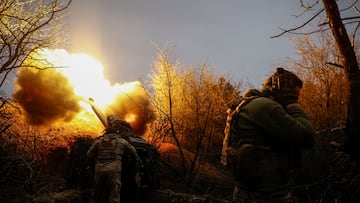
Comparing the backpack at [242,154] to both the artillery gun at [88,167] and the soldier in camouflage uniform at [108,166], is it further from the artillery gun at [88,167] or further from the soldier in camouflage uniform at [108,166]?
the artillery gun at [88,167]

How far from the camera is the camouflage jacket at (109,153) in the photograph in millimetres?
7723

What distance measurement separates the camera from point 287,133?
2.95 meters

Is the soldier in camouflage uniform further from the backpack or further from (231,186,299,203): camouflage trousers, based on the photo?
(231,186,299,203): camouflage trousers

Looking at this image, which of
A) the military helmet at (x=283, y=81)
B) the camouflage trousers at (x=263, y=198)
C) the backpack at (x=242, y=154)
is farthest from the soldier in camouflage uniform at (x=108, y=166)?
the military helmet at (x=283, y=81)

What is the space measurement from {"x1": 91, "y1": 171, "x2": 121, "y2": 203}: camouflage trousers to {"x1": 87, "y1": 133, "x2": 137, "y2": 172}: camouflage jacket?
13 centimetres

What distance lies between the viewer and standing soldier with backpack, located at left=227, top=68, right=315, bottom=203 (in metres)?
2.99

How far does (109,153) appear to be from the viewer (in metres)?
7.80

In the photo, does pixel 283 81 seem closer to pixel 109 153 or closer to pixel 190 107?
pixel 109 153

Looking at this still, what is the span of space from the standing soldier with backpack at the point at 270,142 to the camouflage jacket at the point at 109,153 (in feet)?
16.1

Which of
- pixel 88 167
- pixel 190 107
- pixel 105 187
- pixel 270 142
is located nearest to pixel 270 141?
pixel 270 142

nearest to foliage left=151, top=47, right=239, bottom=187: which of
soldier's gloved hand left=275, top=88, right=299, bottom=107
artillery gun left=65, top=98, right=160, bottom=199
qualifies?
artillery gun left=65, top=98, right=160, bottom=199

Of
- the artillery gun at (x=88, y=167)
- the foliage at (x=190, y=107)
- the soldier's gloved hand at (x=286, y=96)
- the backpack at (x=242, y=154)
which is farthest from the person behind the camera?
the foliage at (x=190, y=107)

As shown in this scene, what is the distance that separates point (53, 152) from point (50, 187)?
5.27m

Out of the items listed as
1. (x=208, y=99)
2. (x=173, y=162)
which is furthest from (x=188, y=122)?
(x=173, y=162)
